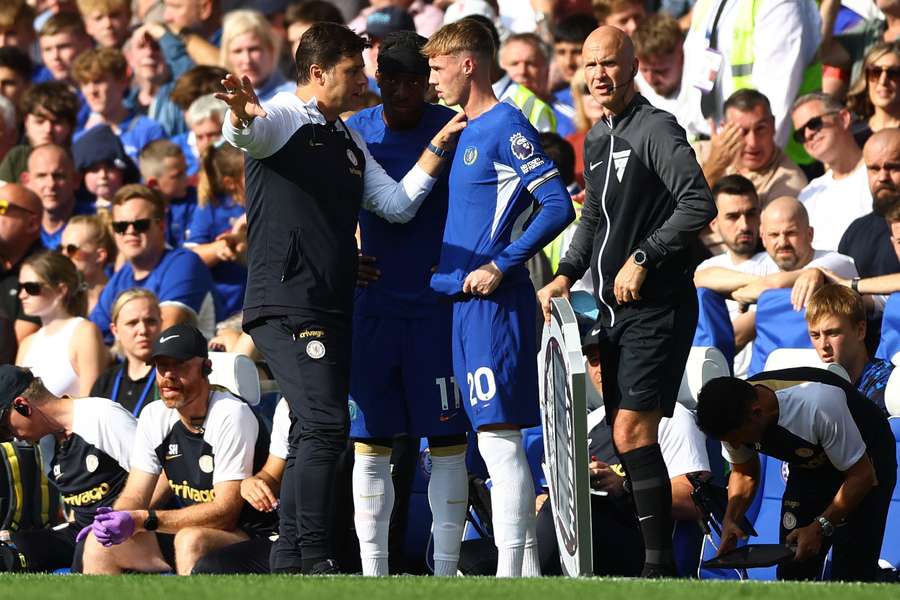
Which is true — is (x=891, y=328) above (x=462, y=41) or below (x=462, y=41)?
below

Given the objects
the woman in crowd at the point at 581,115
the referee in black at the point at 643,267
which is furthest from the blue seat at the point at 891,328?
the woman in crowd at the point at 581,115

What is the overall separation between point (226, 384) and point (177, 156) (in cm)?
375

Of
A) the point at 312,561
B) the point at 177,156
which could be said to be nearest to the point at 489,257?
the point at 312,561

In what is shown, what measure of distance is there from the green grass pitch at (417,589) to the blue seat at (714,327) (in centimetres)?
339

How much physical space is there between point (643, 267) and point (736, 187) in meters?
3.56

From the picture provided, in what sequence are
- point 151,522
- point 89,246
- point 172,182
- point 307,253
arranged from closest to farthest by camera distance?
1. point 307,253
2. point 151,522
3. point 89,246
4. point 172,182

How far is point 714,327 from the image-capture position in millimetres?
9992

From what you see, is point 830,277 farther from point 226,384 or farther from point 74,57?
point 74,57

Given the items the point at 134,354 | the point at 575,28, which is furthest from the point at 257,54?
the point at 134,354

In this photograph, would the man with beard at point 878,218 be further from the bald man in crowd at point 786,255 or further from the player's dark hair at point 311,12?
the player's dark hair at point 311,12

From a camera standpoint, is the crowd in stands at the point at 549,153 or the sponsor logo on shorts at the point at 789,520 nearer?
the sponsor logo on shorts at the point at 789,520

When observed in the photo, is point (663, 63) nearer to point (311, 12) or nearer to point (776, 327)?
point (776, 327)

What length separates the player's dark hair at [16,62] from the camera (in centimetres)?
1630

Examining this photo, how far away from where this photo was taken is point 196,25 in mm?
16484
